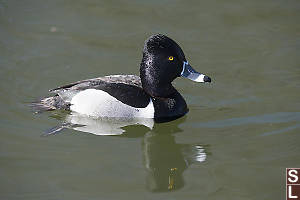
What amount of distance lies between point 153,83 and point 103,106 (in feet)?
2.74

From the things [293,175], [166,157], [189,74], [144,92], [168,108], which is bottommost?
[293,175]

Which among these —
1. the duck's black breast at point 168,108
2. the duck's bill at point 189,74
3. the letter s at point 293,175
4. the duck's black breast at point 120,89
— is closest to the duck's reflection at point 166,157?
the duck's black breast at point 168,108

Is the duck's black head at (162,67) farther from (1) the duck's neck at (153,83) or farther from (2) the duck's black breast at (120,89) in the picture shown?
(2) the duck's black breast at (120,89)

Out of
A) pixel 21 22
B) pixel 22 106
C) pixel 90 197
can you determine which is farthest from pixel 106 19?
pixel 90 197

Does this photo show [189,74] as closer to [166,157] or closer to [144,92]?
[144,92]

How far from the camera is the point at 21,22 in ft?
37.0

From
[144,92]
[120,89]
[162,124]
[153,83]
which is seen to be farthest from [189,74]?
[120,89]

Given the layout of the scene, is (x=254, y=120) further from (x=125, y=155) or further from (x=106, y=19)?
(x=106, y=19)

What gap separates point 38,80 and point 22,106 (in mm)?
1031

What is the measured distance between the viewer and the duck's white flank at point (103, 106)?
26.1 feet

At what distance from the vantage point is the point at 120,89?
7.93 meters

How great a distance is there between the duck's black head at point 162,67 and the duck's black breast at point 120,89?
21 centimetres

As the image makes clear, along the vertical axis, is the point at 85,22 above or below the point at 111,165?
above

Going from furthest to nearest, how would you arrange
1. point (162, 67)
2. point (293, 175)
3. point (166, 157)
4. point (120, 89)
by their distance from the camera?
1. point (162, 67)
2. point (120, 89)
3. point (166, 157)
4. point (293, 175)
